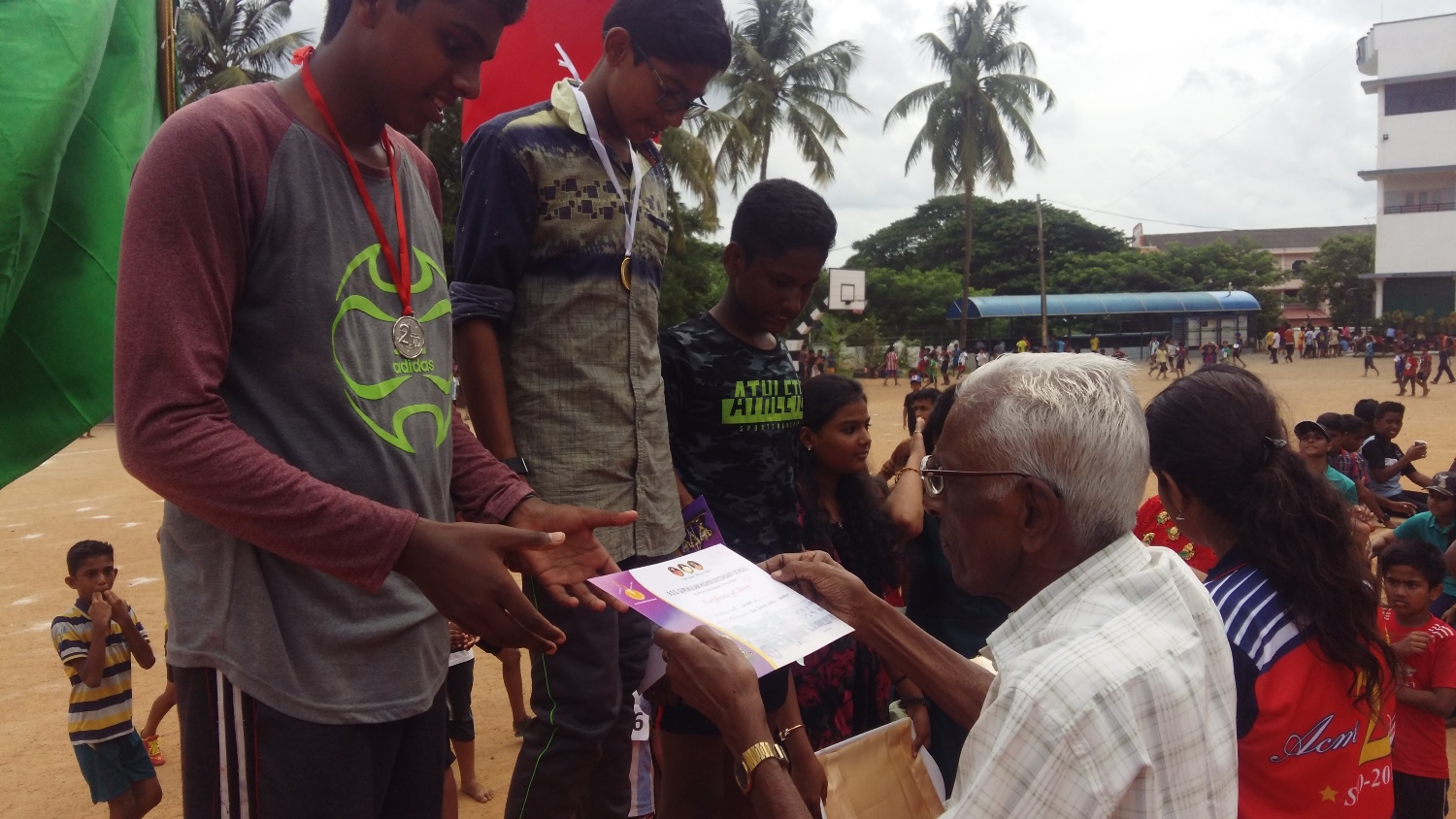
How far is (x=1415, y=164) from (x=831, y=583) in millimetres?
53932

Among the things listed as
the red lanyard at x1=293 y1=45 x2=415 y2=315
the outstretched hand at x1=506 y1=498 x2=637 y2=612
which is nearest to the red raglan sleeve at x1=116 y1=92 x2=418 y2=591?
the red lanyard at x1=293 y1=45 x2=415 y2=315

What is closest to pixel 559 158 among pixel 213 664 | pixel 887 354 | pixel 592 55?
pixel 213 664

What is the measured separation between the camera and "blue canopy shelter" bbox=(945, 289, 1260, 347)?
4338cm

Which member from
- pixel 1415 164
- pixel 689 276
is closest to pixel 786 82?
pixel 689 276

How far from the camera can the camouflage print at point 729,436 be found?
9.73 feet

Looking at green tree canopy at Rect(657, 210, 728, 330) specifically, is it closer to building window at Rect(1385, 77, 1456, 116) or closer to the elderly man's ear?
the elderly man's ear

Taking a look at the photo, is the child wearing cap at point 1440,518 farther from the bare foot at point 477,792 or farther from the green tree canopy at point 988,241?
the green tree canopy at point 988,241

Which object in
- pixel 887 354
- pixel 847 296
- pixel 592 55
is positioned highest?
pixel 592 55

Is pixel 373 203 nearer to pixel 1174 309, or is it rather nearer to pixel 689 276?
pixel 689 276

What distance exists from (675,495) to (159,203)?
1474 mm

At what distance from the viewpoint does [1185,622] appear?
159 cm

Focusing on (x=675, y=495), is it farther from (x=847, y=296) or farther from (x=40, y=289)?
(x=847, y=296)

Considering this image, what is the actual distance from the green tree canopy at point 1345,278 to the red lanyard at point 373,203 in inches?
2135

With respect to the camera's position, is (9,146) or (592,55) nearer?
(9,146)
